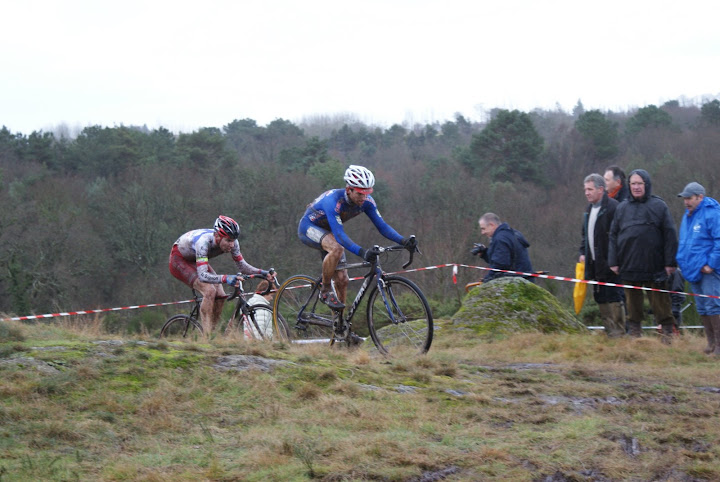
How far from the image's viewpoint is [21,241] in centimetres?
4009

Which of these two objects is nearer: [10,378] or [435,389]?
[10,378]

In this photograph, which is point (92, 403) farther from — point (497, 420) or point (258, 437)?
point (497, 420)

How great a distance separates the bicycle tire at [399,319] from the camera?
817 cm

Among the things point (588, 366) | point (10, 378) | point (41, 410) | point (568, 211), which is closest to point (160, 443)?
point (41, 410)

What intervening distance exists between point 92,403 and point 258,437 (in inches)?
48.7

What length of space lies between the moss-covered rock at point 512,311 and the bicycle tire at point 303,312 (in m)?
2.48

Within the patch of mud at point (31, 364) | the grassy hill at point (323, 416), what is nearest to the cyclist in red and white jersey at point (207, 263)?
the grassy hill at point (323, 416)

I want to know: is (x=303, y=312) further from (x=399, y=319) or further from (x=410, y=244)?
(x=410, y=244)

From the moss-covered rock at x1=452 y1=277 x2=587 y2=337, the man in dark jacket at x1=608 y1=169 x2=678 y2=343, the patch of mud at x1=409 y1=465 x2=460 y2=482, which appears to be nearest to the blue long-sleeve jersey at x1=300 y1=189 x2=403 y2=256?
the moss-covered rock at x1=452 y1=277 x2=587 y2=337

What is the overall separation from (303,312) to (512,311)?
3.22 metres

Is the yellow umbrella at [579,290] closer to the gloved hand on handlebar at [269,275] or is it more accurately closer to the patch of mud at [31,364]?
the gloved hand on handlebar at [269,275]

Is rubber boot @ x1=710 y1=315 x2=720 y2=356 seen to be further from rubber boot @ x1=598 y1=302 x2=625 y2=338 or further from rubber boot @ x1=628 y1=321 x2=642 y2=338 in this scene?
rubber boot @ x1=598 y1=302 x2=625 y2=338

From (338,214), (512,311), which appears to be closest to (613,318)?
(512,311)

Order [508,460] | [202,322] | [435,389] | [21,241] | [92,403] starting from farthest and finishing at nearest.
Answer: [21,241], [202,322], [435,389], [92,403], [508,460]
